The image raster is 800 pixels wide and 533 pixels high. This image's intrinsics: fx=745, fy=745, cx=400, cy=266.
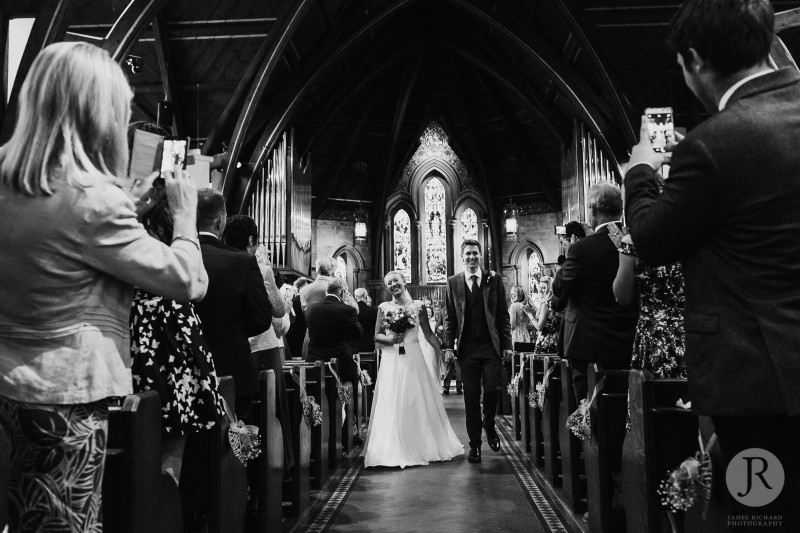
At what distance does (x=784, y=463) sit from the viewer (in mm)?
1445

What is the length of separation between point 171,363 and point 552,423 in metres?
3.64

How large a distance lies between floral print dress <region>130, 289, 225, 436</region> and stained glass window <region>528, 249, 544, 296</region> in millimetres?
18659

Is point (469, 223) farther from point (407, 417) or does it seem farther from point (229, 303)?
point (229, 303)

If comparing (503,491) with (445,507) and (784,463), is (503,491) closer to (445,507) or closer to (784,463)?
(445,507)

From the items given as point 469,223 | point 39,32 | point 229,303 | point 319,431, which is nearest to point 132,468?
point 229,303

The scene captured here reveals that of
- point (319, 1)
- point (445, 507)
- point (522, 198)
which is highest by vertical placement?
point (319, 1)

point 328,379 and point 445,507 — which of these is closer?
point 445,507

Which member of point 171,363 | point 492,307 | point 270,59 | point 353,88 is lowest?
point 171,363

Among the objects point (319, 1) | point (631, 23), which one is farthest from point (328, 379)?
point (319, 1)

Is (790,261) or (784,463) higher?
(790,261)

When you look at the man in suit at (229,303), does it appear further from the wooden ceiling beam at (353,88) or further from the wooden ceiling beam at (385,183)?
the wooden ceiling beam at (385,183)

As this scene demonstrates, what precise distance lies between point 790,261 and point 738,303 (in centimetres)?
13

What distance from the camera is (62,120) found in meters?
1.65

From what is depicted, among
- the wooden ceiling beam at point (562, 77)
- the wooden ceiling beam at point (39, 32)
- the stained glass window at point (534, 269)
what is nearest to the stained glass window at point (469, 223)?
the stained glass window at point (534, 269)
